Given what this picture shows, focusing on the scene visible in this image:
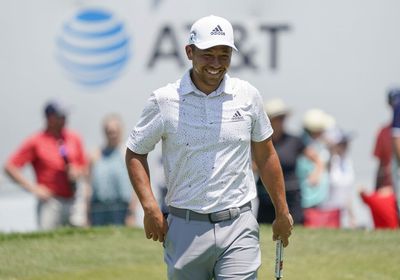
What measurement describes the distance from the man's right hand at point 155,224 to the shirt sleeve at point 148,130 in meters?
0.33

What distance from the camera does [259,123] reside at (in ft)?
21.3

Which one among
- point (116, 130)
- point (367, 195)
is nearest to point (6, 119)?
point (116, 130)

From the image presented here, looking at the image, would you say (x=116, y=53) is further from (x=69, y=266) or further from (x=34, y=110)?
(x=69, y=266)

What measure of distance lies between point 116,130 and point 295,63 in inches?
78.9

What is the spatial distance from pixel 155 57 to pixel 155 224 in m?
6.80

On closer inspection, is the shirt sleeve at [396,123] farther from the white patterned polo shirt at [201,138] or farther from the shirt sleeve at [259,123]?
the white patterned polo shirt at [201,138]

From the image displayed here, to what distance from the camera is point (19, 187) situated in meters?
12.9

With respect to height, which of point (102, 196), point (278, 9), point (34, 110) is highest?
point (278, 9)

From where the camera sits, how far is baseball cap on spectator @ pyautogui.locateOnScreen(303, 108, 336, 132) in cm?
1290

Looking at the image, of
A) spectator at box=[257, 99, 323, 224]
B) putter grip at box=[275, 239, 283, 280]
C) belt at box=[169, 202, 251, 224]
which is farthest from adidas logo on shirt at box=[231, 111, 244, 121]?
spectator at box=[257, 99, 323, 224]

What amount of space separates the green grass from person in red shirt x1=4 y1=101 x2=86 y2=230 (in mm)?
1497

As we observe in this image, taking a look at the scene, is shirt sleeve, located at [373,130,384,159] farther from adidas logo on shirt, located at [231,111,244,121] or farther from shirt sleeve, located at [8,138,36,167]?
adidas logo on shirt, located at [231,111,244,121]

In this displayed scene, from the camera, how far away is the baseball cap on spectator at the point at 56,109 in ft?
40.4

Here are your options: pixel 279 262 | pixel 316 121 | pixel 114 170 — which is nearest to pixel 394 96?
pixel 316 121
